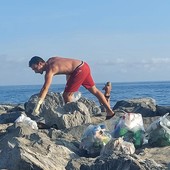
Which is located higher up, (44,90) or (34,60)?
(34,60)

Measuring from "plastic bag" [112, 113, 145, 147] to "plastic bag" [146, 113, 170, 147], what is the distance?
134 millimetres

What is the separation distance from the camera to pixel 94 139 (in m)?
8.02

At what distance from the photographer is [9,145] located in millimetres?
7164

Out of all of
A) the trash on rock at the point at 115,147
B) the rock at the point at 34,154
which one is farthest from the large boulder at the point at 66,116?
the trash on rock at the point at 115,147

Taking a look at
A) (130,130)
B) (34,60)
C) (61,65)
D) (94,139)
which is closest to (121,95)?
(61,65)

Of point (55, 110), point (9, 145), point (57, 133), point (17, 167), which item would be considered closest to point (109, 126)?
point (57, 133)

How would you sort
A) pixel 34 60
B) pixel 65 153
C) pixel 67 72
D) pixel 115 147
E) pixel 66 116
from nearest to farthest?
1. pixel 115 147
2. pixel 65 153
3. pixel 34 60
4. pixel 67 72
5. pixel 66 116

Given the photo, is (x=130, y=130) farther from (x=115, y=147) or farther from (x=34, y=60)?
(x=34, y=60)

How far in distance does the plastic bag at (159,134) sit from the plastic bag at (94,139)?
66 cm

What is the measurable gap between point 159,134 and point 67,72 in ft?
9.13

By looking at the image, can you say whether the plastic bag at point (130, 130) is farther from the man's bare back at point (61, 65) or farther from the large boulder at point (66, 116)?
the large boulder at point (66, 116)

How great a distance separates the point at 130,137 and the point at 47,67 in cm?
234

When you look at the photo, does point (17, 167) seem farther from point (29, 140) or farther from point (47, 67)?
point (47, 67)

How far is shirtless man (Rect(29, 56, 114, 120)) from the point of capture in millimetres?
9703
